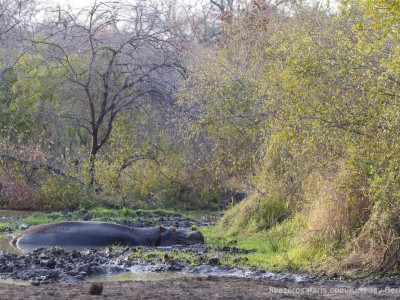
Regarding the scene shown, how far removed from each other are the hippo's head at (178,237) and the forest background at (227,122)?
94 cm

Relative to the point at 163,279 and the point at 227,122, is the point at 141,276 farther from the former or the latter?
the point at 227,122

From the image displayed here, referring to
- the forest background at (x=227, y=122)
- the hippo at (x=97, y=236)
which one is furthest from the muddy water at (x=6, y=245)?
the forest background at (x=227, y=122)

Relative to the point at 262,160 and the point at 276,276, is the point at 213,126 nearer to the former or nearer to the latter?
the point at 262,160

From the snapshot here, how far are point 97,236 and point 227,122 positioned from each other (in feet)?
18.1

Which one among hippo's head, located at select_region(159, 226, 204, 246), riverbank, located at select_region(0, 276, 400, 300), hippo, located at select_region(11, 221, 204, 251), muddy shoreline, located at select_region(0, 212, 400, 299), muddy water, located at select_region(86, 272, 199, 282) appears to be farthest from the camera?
hippo's head, located at select_region(159, 226, 204, 246)

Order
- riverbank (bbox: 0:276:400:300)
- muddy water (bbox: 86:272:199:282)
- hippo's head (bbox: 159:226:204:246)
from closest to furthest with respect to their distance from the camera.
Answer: riverbank (bbox: 0:276:400:300)
muddy water (bbox: 86:272:199:282)
hippo's head (bbox: 159:226:204:246)

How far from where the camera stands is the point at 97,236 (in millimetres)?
14430

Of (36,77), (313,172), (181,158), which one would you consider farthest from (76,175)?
(313,172)

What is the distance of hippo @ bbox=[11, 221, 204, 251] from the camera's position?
14.2 metres

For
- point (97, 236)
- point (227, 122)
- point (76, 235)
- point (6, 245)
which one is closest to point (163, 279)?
point (97, 236)

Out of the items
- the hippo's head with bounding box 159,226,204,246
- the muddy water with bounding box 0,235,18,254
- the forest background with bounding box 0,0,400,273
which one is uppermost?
the forest background with bounding box 0,0,400,273

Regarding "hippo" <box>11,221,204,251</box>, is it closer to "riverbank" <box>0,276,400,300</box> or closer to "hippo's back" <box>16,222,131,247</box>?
"hippo's back" <box>16,222,131,247</box>

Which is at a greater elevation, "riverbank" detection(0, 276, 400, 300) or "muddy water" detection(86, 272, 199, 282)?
"riverbank" detection(0, 276, 400, 300)

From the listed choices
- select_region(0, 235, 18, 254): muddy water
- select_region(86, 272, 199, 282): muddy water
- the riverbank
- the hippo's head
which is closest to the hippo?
the hippo's head
